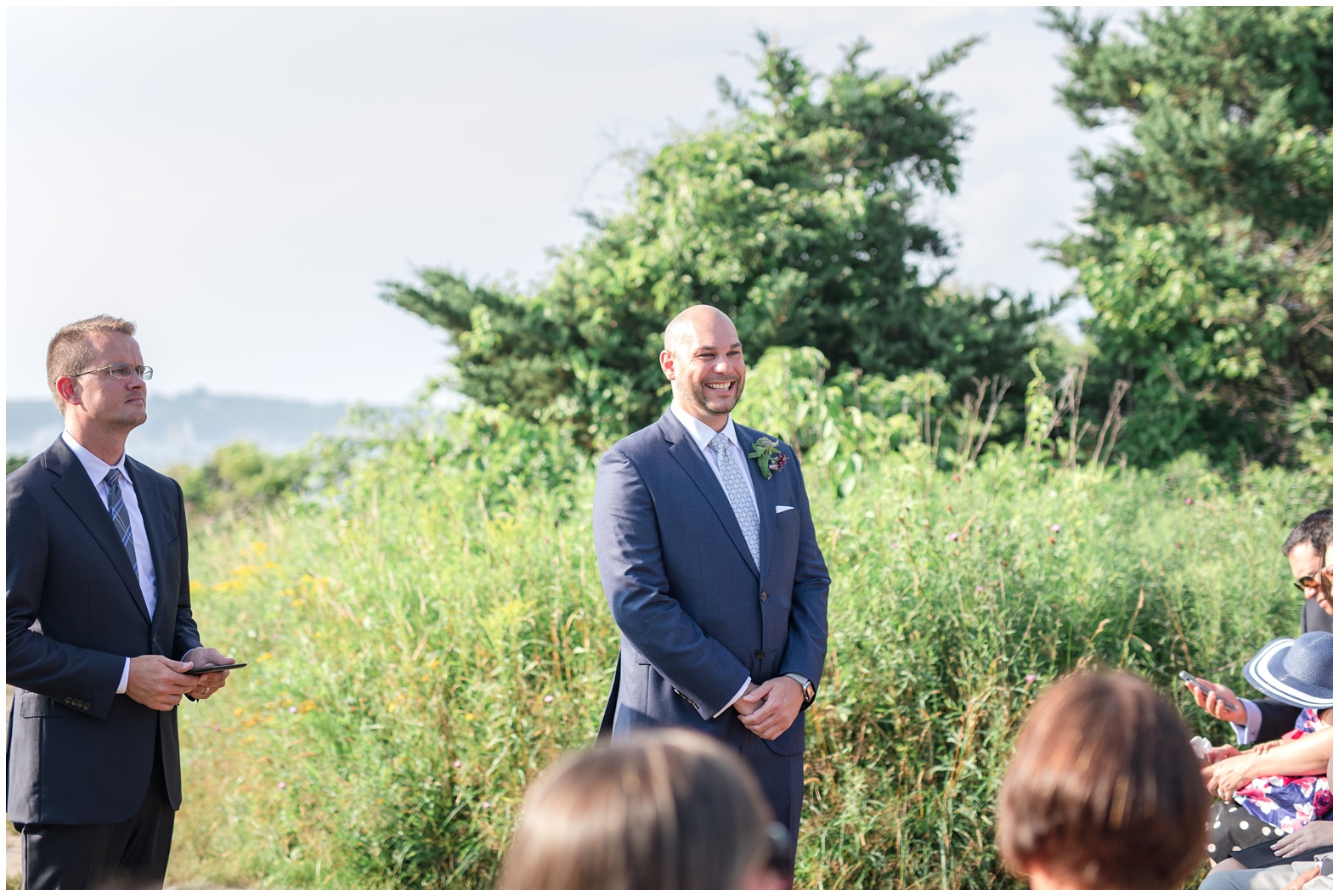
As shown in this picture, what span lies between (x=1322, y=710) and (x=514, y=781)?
8.73 feet

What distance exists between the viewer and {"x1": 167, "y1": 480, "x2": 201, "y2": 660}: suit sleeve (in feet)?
9.48

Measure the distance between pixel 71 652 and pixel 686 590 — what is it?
153 cm

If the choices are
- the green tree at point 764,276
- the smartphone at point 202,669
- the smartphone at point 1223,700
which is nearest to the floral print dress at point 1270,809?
the smartphone at point 1223,700

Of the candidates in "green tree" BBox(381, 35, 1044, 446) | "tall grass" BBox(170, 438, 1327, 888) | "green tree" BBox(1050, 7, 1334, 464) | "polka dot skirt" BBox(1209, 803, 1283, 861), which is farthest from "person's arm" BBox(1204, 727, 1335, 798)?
"green tree" BBox(1050, 7, 1334, 464)

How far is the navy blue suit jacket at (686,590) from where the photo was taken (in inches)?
105

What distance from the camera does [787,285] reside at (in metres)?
8.27

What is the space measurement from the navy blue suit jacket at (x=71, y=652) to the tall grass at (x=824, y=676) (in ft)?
4.50

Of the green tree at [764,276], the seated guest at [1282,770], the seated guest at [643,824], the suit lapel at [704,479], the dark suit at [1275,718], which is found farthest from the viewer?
the green tree at [764,276]

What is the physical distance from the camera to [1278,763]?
2506 millimetres

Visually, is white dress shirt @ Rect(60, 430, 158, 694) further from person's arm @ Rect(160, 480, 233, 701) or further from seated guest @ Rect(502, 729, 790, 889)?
seated guest @ Rect(502, 729, 790, 889)

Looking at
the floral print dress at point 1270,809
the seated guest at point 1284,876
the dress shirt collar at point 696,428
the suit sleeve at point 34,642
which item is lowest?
the seated guest at point 1284,876

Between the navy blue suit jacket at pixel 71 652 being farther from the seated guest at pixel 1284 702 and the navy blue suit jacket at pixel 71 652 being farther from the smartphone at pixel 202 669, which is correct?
the seated guest at pixel 1284 702

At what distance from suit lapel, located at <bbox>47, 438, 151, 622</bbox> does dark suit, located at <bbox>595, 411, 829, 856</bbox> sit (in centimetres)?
123

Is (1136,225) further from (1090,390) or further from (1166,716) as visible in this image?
(1166,716)
